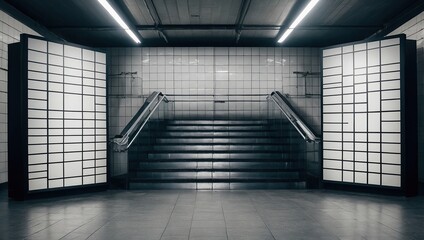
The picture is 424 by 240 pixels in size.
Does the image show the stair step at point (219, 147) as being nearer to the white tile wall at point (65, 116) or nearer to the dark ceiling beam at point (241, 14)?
the white tile wall at point (65, 116)

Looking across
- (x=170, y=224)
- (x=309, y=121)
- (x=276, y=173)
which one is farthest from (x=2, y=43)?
(x=309, y=121)

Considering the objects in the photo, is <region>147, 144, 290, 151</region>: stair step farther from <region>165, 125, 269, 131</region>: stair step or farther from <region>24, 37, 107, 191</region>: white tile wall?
<region>24, 37, 107, 191</region>: white tile wall

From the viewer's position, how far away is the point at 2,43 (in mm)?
6281

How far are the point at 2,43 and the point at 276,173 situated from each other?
230 inches

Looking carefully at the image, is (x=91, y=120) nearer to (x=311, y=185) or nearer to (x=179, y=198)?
(x=179, y=198)

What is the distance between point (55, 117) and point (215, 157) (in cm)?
330

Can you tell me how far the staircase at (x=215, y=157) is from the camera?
21.2ft

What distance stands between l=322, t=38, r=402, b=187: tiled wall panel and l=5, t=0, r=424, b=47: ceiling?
4.21 ft

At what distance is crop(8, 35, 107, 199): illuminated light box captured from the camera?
5.43 meters

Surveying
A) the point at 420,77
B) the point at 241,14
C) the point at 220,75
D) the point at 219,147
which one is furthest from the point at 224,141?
the point at 420,77

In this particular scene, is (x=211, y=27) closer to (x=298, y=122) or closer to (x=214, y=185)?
(x=298, y=122)

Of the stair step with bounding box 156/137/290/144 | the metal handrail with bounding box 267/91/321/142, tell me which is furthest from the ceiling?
the stair step with bounding box 156/137/290/144

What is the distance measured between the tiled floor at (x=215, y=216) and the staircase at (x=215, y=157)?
1.24ft

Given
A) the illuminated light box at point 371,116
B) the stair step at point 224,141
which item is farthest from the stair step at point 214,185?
the stair step at point 224,141
